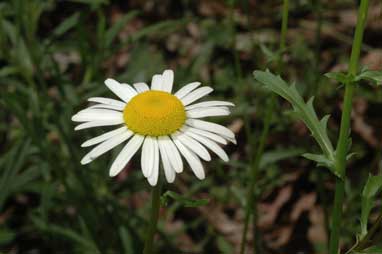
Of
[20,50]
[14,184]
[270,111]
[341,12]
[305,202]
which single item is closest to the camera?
[270,111]

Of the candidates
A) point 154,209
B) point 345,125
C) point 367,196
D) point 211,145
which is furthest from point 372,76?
point 154,209

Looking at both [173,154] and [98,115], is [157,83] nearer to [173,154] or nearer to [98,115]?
[98,115]

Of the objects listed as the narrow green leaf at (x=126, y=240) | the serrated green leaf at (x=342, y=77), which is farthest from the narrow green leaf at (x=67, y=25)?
the serrated green leaf at (x=342, y=77)

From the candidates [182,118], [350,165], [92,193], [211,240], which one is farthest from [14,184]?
[350,165]

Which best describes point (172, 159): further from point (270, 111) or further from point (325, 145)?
point (270, 111)

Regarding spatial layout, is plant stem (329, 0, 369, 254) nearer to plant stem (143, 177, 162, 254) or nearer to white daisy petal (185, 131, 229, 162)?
white daisy petal (185, 131, 229, 162)

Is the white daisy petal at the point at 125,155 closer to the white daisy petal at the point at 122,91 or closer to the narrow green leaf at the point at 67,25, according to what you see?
the white daisy petal at the point at 122,91
